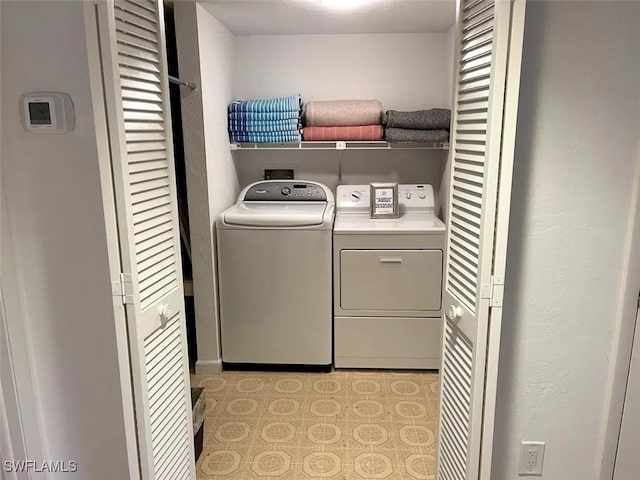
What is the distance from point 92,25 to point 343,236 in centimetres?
185

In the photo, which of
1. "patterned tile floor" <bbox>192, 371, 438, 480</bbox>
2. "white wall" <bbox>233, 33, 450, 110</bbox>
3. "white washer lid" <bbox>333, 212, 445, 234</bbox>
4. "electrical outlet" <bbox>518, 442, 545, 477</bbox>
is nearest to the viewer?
"electrical outlet" <bbox>518, 442, 545, 477</bbox>

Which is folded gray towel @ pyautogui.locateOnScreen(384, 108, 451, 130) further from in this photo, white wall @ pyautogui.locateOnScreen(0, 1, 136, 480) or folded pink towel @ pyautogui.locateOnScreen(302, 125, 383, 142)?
white wall @ pyautogui.locateOnScreen(0, 1, 136, 480)

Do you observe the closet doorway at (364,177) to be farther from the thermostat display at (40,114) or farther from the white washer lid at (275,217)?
the thermostat display at (40,114)

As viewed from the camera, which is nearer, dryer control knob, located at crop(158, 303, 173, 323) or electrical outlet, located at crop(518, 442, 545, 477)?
dryer control knob, located at crop(158, 303, 173, 323)

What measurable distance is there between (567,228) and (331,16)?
6.28 ft

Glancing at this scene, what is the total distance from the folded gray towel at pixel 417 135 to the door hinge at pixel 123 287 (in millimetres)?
2101

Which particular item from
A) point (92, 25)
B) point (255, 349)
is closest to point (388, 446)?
point (255, 349)

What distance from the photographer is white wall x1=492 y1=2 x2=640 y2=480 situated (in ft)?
4.43

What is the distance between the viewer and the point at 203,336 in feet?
9.61

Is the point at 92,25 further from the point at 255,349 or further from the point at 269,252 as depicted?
the point at 255,349

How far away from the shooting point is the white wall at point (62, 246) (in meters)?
1.39

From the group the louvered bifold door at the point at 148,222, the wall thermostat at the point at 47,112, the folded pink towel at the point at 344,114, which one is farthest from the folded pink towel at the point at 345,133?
the wall thermostat at the point at 47,112

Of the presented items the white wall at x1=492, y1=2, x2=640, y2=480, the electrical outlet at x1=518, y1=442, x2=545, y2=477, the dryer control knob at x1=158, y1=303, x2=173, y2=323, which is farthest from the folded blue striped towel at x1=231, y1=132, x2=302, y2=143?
the electrical outlet at x1=518, y1=442, x2=545, y2=477

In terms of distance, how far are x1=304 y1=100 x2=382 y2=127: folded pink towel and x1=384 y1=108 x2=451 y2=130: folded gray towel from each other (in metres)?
0.11
